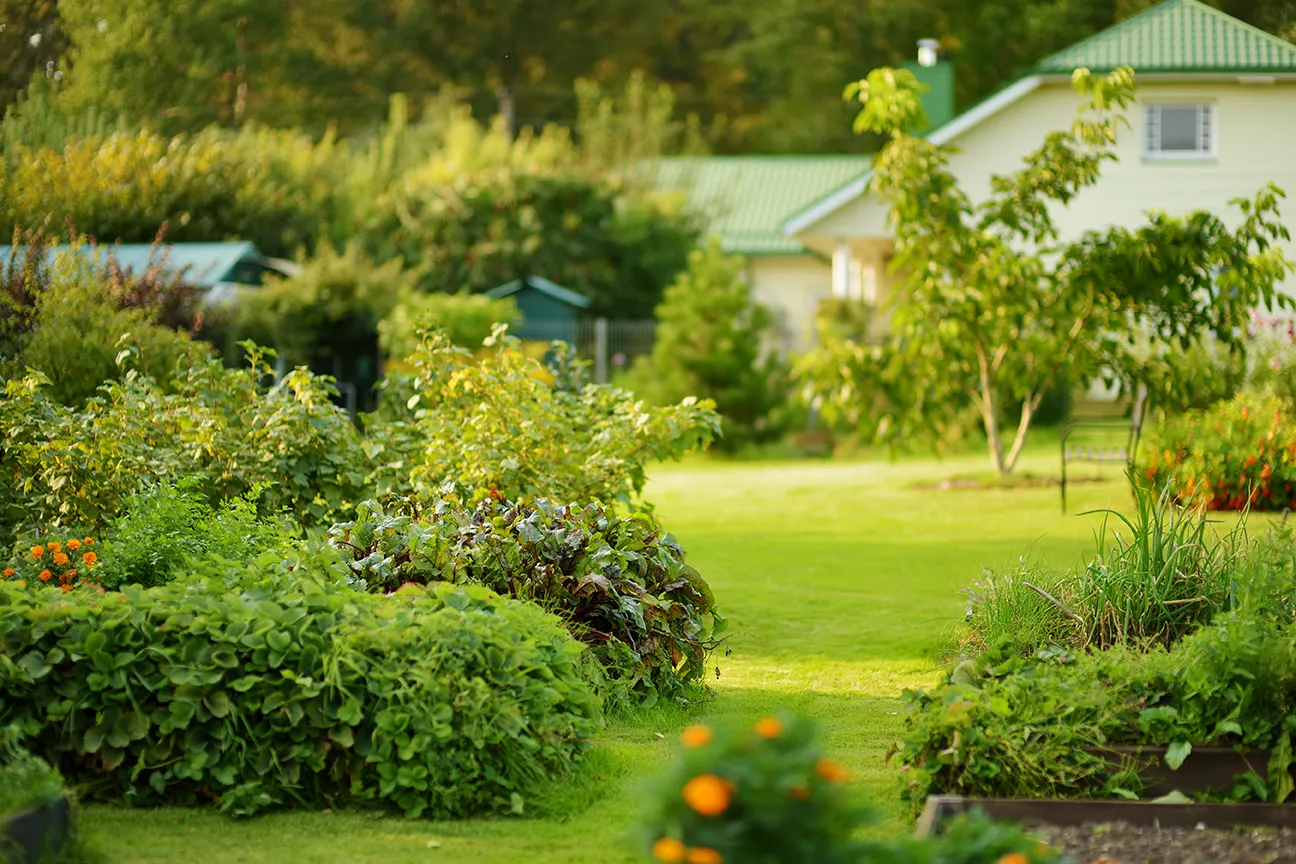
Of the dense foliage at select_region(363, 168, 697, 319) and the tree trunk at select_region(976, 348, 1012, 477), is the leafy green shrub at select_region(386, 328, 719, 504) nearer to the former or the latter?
the tree trunk at select_region(976, 348, 1012, 477)

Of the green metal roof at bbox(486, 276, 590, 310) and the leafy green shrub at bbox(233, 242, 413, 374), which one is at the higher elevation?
the green metal roof at bbox(486, 276, 590, 310)

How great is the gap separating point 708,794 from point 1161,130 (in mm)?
24785

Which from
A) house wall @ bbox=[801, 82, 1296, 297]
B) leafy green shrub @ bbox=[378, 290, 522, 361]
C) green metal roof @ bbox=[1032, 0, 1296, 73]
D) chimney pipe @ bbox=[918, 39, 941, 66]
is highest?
chimney pipe @ bbox=[918, 39, 941, 66]

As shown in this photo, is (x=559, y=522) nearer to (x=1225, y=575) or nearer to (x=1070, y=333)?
(x=1225, y=575)

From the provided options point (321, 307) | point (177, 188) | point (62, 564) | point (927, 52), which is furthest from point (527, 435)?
point (927, 52)

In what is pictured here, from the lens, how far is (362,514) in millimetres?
6410

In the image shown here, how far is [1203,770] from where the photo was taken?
15.4 ft

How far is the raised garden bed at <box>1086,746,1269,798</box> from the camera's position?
4672mm

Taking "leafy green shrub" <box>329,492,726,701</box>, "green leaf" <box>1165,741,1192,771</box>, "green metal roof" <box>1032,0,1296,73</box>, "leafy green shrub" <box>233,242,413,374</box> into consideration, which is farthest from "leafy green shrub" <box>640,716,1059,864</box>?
"green metal roof" <box>1032,0,1296,73</box>

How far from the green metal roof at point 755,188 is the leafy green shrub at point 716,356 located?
389 inches

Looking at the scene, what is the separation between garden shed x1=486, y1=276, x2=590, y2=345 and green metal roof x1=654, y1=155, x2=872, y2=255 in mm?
6808

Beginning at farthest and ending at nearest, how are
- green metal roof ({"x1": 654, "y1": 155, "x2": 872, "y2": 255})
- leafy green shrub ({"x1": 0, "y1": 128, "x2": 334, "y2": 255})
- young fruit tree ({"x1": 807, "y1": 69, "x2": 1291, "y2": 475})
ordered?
green metal roof ({"x1": 654, "y1": 155, "x2": 872, "y2": 255}) → young fruit tree ({"x1": 807, "y1": 69, "x2": 1291, "y2": 475}) → leafy green shrub ({"x1": 0, "y1": 128, "x2": 334, "y2": 255})

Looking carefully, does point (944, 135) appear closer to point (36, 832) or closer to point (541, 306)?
Answer: point (541, 306)

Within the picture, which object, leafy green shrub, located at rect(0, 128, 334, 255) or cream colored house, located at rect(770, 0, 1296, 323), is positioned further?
cream colored house, located at rect(770, 0, 1296, 323)
